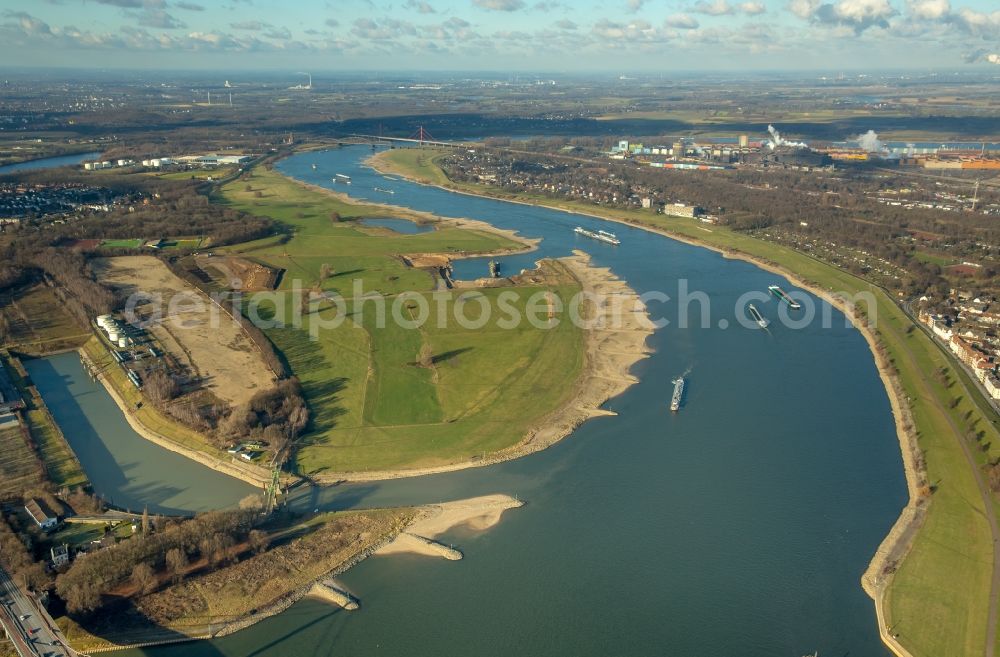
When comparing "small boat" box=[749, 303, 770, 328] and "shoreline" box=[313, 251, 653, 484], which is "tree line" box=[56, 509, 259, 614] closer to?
"shoreline" box=[313, 251, 653, 484]

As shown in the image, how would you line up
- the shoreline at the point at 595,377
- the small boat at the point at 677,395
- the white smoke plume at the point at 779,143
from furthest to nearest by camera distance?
the white smoke plume at the point at 779,143 → the small boat at the point at 677,395 → the shoreline at the point at 595,377

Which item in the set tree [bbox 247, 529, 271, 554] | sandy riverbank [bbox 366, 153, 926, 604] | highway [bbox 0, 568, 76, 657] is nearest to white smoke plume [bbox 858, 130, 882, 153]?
sandy riverbank [bbox 366, 153, 926, 604]

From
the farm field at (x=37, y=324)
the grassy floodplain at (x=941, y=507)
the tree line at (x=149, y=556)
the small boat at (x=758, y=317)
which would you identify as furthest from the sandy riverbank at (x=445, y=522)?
the farm field at (x=37, y=324)

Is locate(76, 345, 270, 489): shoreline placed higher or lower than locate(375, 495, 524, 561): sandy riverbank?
higher

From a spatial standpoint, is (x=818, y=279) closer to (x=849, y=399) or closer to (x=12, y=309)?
(x=849, y=399)

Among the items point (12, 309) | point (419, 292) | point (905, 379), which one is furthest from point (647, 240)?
point (12, 309)

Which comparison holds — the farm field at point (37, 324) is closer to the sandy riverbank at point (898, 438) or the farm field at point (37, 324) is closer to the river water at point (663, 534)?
the river water at point (663, 534)

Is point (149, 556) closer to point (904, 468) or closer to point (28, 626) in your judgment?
point (28, 626)
